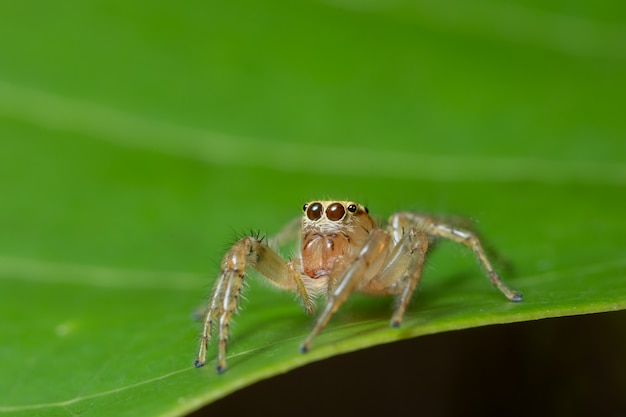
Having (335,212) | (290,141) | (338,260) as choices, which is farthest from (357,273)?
(290,141)

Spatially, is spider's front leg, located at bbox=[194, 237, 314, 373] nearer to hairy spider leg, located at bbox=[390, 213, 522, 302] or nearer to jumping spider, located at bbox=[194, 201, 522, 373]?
jumping spider, located at bbox=[194, 201, 522, 373]

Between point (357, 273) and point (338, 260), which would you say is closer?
point (357, 273)

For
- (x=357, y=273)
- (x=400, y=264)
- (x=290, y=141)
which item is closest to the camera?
(x=357, y=273)

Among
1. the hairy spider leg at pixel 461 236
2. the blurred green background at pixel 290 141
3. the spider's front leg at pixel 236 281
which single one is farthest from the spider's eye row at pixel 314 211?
the blurred green background at pixel 290 141

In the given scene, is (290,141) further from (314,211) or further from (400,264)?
(400,264)

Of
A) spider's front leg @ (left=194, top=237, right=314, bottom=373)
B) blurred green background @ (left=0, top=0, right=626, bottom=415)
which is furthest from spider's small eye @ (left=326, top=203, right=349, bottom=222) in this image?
blurred green background @ (left=0, top=0, right=626, bottom=415)

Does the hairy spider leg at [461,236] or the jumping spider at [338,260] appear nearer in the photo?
the jumping spider at [338,260]

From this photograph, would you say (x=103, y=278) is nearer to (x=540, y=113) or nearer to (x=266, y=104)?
(x=266, y=104)

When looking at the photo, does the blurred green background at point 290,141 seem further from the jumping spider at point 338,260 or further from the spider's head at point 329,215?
the spider's head at point 329,215
